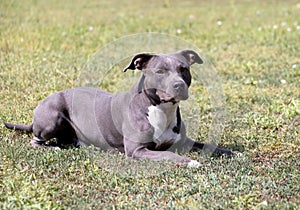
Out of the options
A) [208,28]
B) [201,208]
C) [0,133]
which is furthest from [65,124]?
[208,28]

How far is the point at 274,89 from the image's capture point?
7688mm

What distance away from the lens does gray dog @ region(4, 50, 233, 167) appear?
194 inches

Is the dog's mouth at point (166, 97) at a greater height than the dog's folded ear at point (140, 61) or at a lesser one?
lesser

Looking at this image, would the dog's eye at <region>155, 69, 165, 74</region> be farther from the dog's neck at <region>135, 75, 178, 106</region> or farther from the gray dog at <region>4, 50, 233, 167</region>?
the dog's neck at <region>135, 75, 178, 106</region>

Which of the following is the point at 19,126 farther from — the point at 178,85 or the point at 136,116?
the point at 178,85

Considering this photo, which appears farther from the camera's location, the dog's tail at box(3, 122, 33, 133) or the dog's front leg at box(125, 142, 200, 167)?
the dog's tail at box(3, 122, 33, 133)

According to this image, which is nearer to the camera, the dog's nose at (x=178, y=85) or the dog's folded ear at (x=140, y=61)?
the dog's nose at (x=178, y=85)

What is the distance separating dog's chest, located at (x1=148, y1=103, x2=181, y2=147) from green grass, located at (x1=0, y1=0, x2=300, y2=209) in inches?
12.9

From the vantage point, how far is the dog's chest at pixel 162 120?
5.11 meters

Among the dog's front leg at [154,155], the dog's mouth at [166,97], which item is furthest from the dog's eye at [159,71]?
the dog's front leg at [154,155]

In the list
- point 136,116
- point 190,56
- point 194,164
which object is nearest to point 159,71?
point 190,56

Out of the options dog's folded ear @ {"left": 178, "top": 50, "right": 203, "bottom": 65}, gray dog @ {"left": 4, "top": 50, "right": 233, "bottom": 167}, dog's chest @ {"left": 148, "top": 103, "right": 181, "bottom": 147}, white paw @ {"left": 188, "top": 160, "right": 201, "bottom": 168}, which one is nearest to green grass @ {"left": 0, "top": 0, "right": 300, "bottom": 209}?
white paw @ {"left": 188, "top": 160, "right": 201, "bottom": 168}

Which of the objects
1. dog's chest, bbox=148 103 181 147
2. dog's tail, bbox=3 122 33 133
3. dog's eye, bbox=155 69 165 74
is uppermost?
dog's eye, bbox=155 69 165 74

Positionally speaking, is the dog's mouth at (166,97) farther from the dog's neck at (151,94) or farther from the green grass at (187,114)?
the green grass at (187,114)
